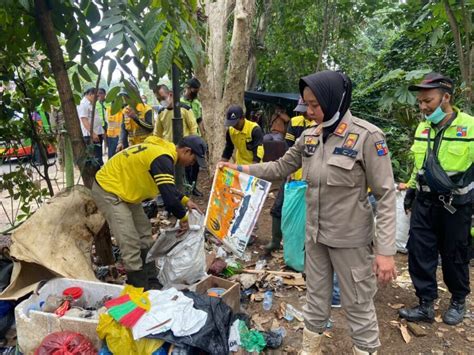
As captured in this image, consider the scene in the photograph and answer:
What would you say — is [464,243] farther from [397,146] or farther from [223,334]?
[397,146]

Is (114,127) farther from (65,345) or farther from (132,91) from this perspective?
(65,345)

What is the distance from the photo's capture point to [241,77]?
6.77 metres

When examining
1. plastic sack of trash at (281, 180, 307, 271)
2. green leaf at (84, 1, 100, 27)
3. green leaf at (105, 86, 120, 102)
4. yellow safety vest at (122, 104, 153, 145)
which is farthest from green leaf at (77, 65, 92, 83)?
yellow safety vest at (122, 104, 153, 145)

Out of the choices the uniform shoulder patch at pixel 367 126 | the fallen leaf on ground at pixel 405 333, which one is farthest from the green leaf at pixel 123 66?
the fallen leaf on ground at pixel 405 333

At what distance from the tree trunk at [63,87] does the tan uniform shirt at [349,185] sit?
2324 millimetres

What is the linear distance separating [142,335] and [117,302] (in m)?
0.33

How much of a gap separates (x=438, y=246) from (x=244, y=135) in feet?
8.12

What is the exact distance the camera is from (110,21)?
2.29 metres

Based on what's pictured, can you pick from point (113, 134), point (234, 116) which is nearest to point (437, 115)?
point (234, 116)

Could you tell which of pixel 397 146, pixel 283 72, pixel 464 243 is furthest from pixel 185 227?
pixel 283 72

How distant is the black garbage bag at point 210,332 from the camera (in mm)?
2373

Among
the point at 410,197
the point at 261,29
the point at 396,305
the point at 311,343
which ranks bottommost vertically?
the point at 396,305

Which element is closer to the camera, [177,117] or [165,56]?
[165,56]

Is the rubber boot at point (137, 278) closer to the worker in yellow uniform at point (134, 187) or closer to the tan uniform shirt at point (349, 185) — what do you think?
the worker in yellow uniform at point (134, 187)
